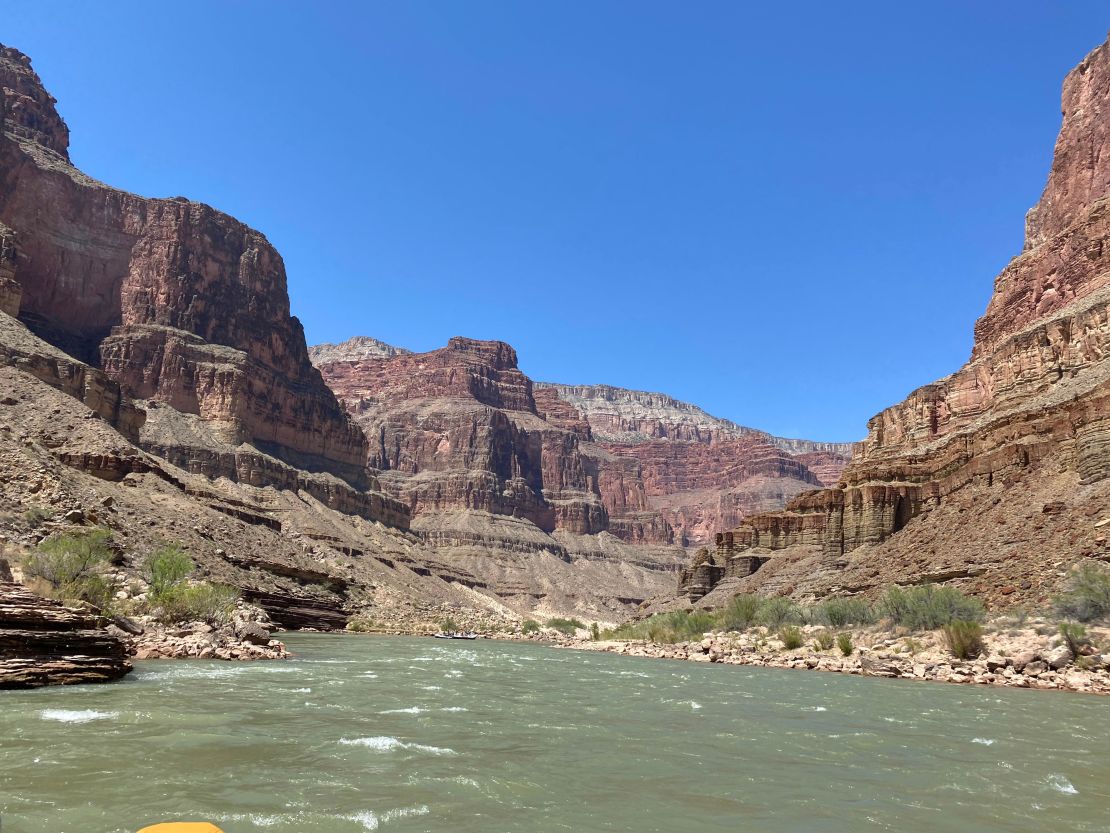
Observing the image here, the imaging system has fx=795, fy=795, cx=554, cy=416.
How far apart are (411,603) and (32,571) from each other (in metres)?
59.8

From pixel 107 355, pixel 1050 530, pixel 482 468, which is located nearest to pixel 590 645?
pixel 1050 530

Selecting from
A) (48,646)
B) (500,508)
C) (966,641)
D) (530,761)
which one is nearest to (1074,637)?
(966,641)

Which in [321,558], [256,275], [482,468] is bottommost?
[321,558]

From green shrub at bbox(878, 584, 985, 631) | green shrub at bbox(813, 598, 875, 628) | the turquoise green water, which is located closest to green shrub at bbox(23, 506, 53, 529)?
the turquoise green water

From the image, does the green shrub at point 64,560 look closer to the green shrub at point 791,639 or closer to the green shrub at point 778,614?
the green shrub at point 791,639

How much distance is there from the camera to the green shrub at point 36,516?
36.8m

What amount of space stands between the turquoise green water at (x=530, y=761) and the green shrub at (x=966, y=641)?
796 centimetres

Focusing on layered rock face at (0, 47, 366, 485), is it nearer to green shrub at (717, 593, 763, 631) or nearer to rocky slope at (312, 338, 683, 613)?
rocky slope at (312, 338, 683, 613)

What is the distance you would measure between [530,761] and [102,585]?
75.0 feet

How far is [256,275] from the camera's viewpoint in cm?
12288

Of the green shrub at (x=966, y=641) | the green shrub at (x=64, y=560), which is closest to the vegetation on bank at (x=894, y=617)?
the green shrub at (x=966, y=641)

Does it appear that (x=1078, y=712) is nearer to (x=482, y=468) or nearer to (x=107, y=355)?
(x=107, y=355)

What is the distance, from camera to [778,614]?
45062 millimetres

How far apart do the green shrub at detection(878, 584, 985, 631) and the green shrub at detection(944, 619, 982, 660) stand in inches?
40.5
